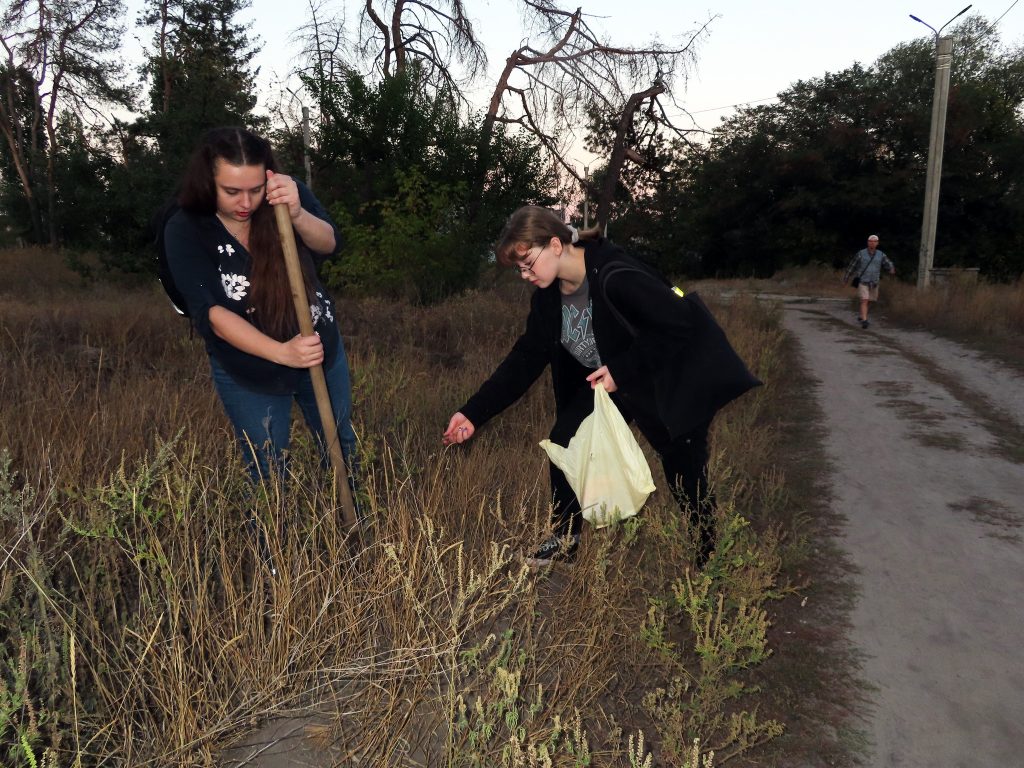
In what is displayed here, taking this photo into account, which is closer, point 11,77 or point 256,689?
point 256,689

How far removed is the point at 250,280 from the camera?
2709 mm

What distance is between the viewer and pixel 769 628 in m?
3.33

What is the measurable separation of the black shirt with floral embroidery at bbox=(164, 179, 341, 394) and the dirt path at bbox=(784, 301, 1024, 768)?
2248mm

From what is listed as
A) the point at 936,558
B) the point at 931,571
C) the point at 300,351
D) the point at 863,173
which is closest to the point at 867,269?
the point at 936,558

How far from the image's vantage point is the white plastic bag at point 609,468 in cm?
316

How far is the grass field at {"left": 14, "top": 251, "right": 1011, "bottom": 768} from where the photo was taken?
2.06 m

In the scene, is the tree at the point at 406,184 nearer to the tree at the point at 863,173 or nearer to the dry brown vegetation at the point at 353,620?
the dry brown vegetation at the point at 353,620

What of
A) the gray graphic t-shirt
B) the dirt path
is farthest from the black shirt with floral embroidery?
the dirt path

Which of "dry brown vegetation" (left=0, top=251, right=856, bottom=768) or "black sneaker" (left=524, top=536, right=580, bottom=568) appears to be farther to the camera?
"black sneaker" (left=524, top=536, right=580, bottom=568)

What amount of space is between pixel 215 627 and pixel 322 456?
2.79 feet

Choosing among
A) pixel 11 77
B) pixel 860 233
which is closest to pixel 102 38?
pixel 11 77

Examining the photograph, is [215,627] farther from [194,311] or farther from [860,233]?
[860,233]

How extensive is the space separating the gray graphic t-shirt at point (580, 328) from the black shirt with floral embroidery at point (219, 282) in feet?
3.29

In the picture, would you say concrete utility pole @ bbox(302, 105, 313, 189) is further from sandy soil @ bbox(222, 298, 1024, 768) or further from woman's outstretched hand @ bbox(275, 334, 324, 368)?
woman's outstretched hand @ bbox(275, 334, 324, 368)
